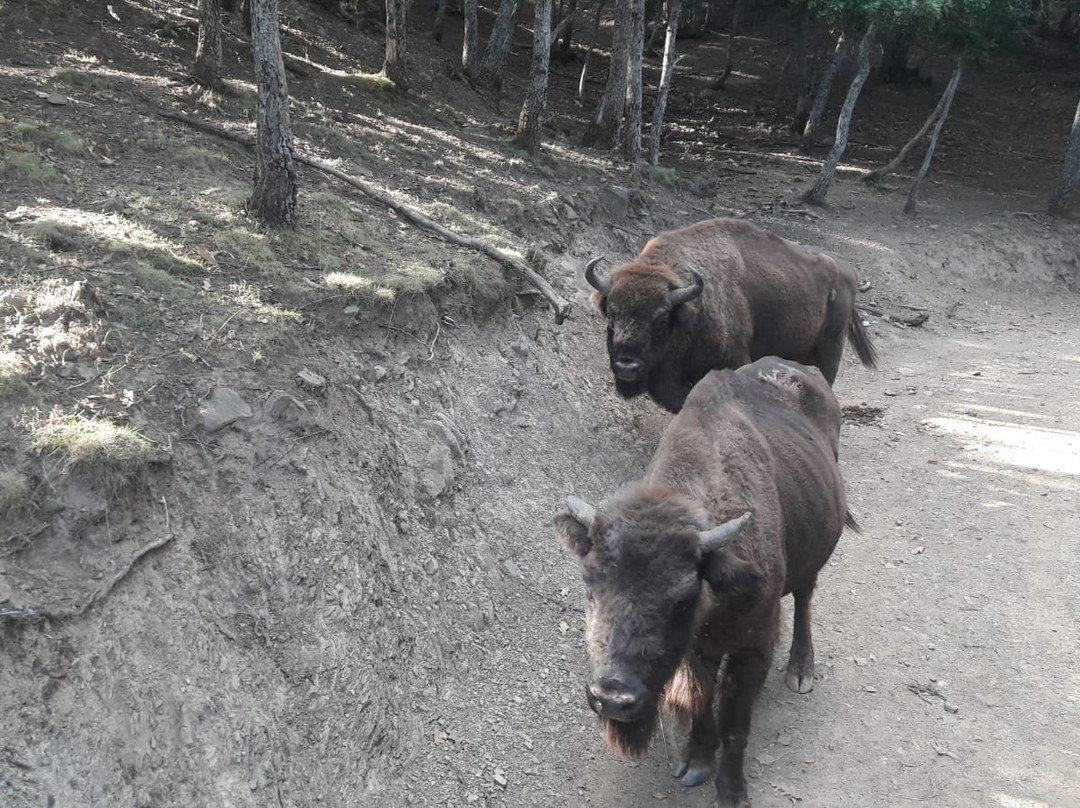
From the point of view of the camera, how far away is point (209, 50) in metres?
10.8

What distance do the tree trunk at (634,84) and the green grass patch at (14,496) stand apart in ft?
42.1

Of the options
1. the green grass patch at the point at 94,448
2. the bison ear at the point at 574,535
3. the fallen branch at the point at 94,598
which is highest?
the bison ear at the point at 574,535

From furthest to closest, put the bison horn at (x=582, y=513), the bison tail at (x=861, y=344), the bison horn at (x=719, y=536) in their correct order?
the bison tail at (x=861, y=344), the bison horn at (x=582, y=513), the bison horn at (x=719, y=536)

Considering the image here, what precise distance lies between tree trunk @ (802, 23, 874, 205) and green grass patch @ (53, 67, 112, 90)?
14.7 metres

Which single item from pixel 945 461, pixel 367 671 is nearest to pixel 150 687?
pixel 367 671

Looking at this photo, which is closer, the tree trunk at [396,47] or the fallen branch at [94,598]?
the fallen branch at [94,598]

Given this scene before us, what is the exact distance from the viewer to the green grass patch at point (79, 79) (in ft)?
32.5

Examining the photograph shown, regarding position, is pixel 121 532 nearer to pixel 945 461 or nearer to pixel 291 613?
pixel 291 613

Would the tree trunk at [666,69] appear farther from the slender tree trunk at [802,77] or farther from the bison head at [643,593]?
the bison head at [643,593]

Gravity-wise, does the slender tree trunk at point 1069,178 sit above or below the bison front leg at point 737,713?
above


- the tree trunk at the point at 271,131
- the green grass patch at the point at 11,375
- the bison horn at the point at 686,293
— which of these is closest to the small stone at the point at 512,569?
the bison horn at the point at 686,293

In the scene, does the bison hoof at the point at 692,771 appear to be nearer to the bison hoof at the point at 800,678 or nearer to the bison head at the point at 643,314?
the bison hoof at the point at 800,678

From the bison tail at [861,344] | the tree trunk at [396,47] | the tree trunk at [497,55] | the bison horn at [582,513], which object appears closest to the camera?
the bison horn at [582,513]

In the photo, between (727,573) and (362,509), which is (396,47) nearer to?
(362,509)
